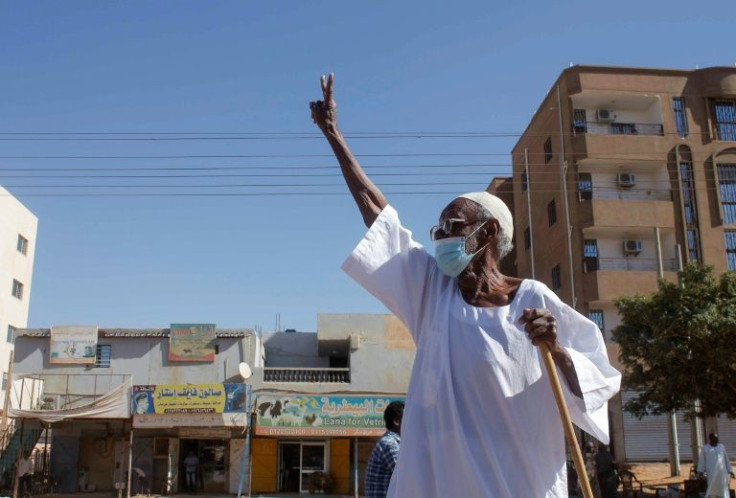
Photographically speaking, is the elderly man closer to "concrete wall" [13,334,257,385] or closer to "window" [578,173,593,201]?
"concrete wall" [13,334,257,385]

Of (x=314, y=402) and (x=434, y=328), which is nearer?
(x=434, y=328)

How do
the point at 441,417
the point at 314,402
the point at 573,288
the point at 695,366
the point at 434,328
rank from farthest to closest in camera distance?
the point at 573,288 → the point at 314,402 → the point at 695,366 → the point at 434,328 → the point at 441,417

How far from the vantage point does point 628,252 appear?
3366cm

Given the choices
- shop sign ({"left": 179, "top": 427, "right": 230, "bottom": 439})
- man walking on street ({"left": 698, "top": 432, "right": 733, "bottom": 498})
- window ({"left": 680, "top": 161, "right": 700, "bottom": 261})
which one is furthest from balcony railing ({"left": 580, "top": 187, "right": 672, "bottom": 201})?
man walking on street ({"left": 698, "top": 432, "right": 733, "bottom": 498})

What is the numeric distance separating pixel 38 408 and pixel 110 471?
11.4 feet

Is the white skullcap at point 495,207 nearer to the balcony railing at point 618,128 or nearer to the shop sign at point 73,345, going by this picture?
the shop sign at point 73,345

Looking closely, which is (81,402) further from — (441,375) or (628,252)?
(441,375)

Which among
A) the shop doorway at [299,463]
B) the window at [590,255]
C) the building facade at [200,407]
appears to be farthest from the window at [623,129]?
the shop doorway at [299,463]

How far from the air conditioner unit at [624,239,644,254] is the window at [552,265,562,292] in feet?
9.66

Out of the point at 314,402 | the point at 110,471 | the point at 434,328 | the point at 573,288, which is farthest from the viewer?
the point at 573,288

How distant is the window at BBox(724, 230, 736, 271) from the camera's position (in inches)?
1341

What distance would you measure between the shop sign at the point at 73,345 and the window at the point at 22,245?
16738 millimetres

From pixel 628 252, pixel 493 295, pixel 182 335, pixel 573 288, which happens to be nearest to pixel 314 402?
pixel 182 335

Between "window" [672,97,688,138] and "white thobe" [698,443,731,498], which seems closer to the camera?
"white thobe" [698,443,731,498]
